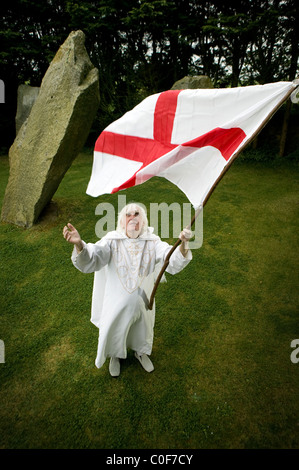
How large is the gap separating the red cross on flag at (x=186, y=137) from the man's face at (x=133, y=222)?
0.31 metres

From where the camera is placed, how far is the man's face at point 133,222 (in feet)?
7.96

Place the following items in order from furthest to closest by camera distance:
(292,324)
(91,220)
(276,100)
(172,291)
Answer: (91,220) < (172,291) < (292,324) < (276,100)

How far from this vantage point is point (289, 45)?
9039 millimetres

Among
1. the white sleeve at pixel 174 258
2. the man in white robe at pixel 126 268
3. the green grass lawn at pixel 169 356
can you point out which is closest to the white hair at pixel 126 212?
the man in white robe at pixel 126 268

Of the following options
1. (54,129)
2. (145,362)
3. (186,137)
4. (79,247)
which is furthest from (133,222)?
(54,129)

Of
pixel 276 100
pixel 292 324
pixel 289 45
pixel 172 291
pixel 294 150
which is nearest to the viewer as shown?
pixel 276 100

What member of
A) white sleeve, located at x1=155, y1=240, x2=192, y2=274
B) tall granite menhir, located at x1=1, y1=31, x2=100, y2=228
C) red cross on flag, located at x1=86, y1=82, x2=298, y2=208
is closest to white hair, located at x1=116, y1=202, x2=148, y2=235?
white sleeve, located at x1=155, y1=240, x2=192, y2=274

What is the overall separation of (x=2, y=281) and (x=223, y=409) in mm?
3510

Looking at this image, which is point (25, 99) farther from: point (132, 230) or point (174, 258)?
point (174, 258)

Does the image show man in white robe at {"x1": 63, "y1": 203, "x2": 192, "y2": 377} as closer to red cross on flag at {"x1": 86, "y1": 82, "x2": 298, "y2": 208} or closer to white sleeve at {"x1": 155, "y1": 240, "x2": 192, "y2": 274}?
white sleeve at {"x1": 155, "y1": 240, "x2": 192, "y2": 274}

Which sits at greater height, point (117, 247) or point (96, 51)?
point (96, 51)

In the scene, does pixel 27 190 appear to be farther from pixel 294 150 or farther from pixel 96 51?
pixel 294 150

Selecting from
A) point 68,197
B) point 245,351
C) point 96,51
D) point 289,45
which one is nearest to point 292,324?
point 245,351
